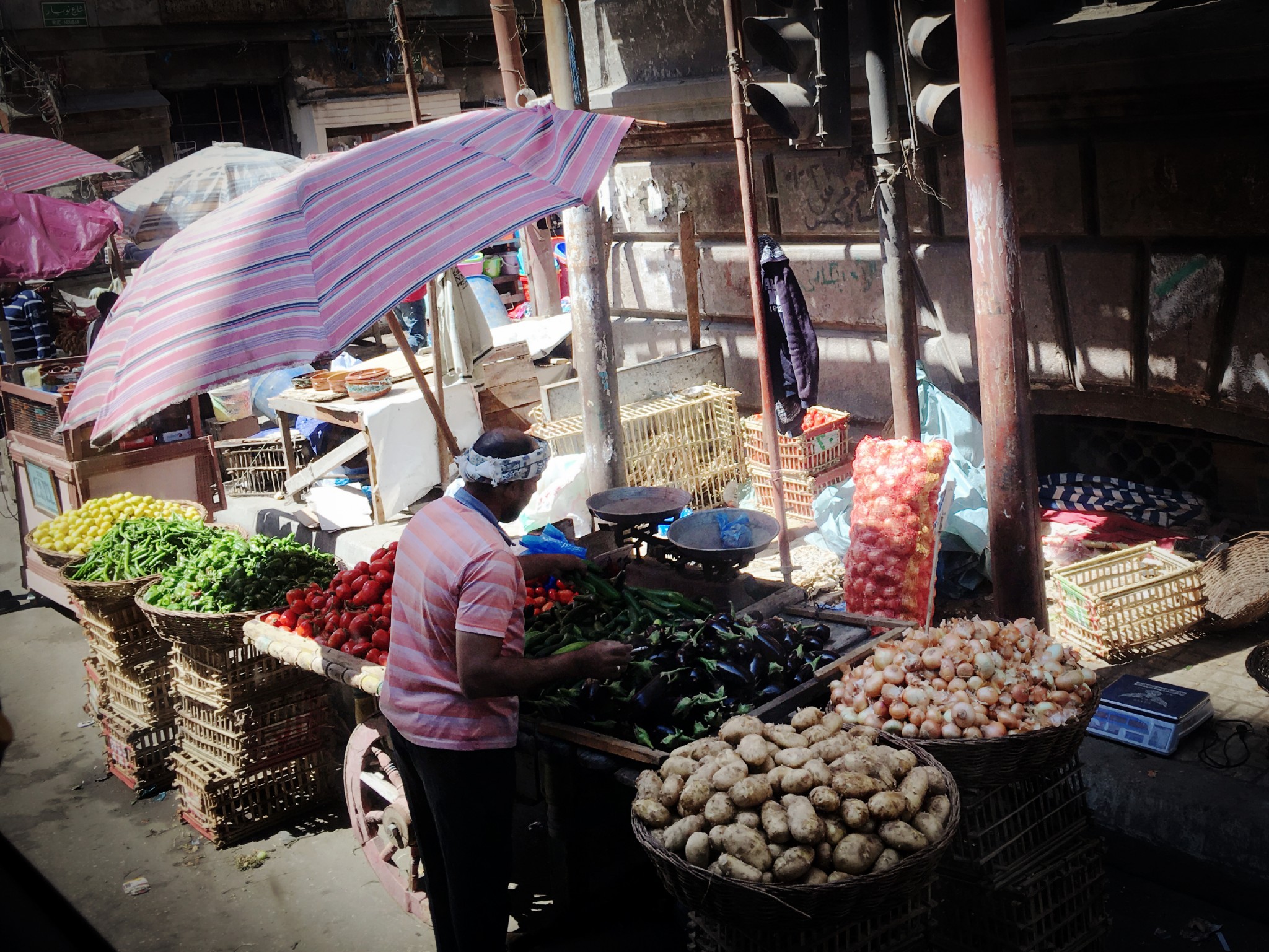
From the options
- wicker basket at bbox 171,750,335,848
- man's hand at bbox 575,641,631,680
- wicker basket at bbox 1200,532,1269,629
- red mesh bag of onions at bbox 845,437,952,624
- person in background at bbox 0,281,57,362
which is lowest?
wicker basket at bbox 171,750,335,848

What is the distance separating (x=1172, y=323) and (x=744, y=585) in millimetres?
2953

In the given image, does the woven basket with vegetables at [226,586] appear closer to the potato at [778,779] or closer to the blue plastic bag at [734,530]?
the blue plastic bag at [734,530]

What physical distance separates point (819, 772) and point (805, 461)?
5.22m

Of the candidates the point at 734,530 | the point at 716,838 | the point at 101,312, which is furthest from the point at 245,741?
the point at 101,312

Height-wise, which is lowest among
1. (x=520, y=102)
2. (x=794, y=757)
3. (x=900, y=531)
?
(x=900, y=531)

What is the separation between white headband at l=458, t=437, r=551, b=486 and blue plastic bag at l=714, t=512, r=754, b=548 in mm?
1813

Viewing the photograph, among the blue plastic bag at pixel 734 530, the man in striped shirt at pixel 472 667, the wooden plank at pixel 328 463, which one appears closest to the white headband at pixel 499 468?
the man in striped shirt at pixel 472 667

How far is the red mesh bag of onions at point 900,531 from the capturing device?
19.6 ft

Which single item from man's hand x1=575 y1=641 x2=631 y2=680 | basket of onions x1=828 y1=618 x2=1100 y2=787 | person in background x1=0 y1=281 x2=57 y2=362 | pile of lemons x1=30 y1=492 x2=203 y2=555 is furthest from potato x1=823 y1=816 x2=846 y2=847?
person in background x1=0 y1=281 x2=57 y2=362

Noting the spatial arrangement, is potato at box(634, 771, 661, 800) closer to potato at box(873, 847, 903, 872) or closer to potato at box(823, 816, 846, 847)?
potato at box(823, 816, 846, 847)

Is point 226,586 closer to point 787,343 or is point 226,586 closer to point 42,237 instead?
point 787,343

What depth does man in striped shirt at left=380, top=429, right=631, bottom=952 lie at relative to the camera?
3414mm

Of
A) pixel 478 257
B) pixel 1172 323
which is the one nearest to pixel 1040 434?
pixel 1172 323

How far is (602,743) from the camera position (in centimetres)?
367
